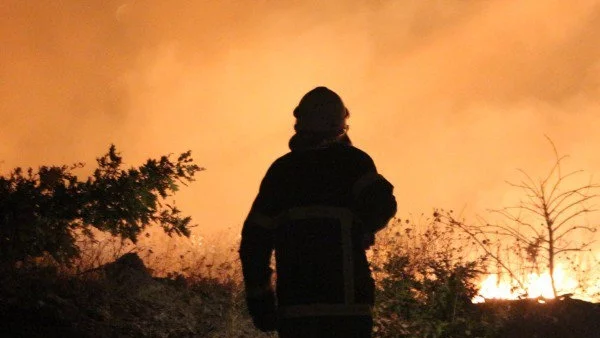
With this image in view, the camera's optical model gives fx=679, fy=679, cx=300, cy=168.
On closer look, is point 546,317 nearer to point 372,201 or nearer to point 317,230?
point 372,201

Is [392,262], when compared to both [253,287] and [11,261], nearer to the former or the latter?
[11,261]

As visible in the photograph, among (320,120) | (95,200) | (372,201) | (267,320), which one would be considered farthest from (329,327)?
(95,200)

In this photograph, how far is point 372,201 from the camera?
3.43 metres

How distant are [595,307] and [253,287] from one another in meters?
8.39

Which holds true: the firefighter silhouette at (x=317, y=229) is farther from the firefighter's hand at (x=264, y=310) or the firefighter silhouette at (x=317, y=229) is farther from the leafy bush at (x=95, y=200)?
the leafy bush at (x=95, y=200)

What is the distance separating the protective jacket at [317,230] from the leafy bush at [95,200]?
14.1 feet

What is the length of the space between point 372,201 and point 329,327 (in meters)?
0.66

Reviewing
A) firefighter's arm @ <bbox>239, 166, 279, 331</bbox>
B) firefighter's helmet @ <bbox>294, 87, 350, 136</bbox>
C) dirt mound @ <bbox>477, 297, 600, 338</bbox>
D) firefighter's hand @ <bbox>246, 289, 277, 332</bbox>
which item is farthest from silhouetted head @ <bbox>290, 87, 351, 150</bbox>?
dirt mound @ <bbox>477, 297, 600, 338</bbox>

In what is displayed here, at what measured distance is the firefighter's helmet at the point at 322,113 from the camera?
352 centimetres

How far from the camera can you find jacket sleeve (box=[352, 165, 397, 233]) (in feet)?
11.3

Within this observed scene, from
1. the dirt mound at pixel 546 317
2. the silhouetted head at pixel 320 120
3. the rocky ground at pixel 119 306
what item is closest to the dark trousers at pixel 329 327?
the silhouetted head at pixel 320 120

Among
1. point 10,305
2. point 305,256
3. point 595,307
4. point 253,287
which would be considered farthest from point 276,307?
point 595,307

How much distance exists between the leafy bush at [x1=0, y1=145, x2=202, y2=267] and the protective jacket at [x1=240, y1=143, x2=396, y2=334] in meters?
4.31

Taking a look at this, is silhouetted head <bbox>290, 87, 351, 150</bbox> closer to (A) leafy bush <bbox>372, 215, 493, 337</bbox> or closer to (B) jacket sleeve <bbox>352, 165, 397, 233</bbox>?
(B) jacket sleeve <bbox>352, 165, 397, 233</bbox>
